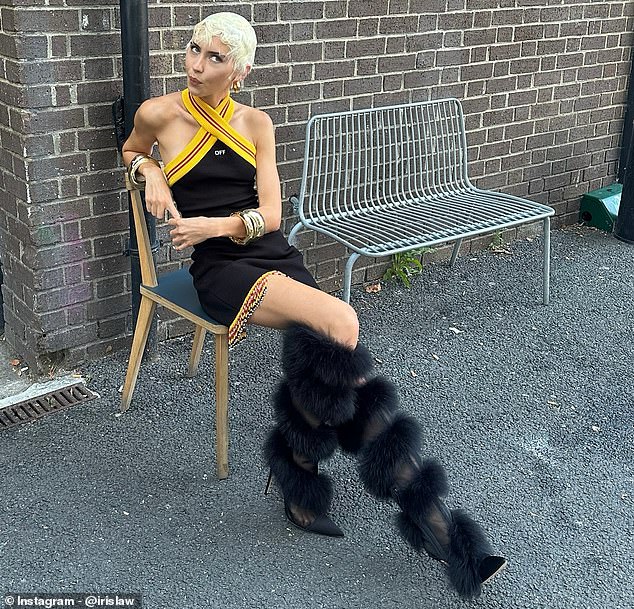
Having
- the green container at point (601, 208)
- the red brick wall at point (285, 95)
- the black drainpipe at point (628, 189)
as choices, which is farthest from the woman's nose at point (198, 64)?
the green container at point (601, 208)

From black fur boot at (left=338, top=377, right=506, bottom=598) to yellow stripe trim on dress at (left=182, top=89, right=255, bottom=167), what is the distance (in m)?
0.90

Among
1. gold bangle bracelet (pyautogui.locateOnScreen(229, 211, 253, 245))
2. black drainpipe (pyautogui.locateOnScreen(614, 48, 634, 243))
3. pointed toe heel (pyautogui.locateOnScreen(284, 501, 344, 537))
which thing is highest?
gold bangle bracelet (pyautogui.locateOnScreen(229, 211, 253, 245))

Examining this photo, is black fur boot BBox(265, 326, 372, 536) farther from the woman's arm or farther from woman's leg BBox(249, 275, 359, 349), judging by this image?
the woman's arm

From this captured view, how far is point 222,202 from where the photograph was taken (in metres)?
2.90

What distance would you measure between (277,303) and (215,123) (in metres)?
0.63

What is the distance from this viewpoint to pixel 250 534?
276 centimetres

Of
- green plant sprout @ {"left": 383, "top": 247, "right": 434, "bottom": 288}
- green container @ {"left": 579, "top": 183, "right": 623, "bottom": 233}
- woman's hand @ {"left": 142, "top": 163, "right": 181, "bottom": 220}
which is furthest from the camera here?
green container @ {"left": 579, "top": 183, "right": 623, "bottom": 233}

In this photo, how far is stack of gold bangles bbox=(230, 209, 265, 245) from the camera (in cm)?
278

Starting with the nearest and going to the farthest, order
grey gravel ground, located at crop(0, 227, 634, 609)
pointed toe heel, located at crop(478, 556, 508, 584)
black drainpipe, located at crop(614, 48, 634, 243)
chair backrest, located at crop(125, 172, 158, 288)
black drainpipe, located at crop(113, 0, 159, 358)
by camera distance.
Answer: pointed toe heel, located at crop(478, 556, 508, 584) → grey gravel ground, located at crop(0, 227, 634, 609) → chair backrest, located at crop(125, 172, 158, 288) → black drainpipe, located at crop(113, 0, 159, 358) → black drainpipe, located at crop(614, 48, 634, 243)

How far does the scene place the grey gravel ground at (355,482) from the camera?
2.57 meters

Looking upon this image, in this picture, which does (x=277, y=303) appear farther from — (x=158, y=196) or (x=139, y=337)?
(x=139, y=337)

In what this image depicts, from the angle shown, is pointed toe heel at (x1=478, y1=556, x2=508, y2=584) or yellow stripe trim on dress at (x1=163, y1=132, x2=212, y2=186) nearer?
pointed toe heel at (x1=478, y1=556, x2=508, y2=584)

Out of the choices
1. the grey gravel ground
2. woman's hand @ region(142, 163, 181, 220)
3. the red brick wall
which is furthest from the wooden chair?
the red brick wall

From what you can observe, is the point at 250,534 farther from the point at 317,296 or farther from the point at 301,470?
the point at 317,296
